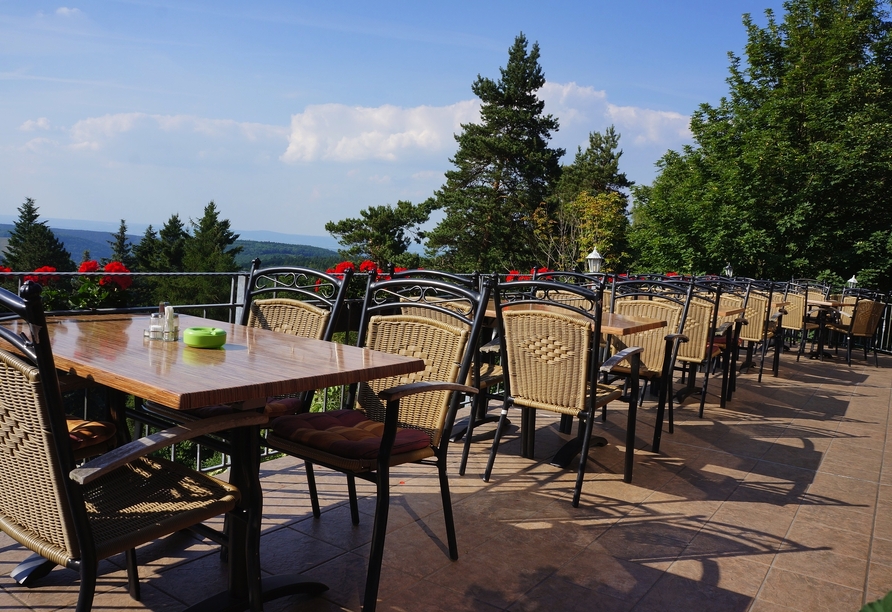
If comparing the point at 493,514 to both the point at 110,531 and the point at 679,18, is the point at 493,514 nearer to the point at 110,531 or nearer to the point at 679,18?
the point at 110,531

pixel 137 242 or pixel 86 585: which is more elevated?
pixel 86 585

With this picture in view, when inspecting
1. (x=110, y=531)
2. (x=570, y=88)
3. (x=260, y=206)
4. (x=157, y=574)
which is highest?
(x=570, y=88)

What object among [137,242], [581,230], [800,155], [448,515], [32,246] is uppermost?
[800,155]

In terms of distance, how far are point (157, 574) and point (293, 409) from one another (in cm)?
70

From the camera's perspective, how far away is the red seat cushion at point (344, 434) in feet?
6.56

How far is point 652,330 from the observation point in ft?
13.5

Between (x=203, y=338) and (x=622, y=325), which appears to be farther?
(x=622, y=325)

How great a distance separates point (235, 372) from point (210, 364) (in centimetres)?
13

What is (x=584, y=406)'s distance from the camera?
3027 millimetres

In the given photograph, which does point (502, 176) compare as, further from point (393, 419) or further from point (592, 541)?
point (393, 419)

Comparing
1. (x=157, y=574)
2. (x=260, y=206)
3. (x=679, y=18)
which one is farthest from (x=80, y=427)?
(x=260, y=206)

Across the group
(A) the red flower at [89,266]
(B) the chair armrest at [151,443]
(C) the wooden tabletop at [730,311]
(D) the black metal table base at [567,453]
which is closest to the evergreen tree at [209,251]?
(C) the wooden tabletop at [730,311]

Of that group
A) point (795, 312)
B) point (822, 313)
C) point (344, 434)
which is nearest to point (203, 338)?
point (344, 434)

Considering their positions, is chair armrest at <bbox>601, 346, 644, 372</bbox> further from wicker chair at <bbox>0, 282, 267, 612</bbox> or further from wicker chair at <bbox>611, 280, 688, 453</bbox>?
wicker chair at <bbox>0, 282, 267, 612</bbox>
